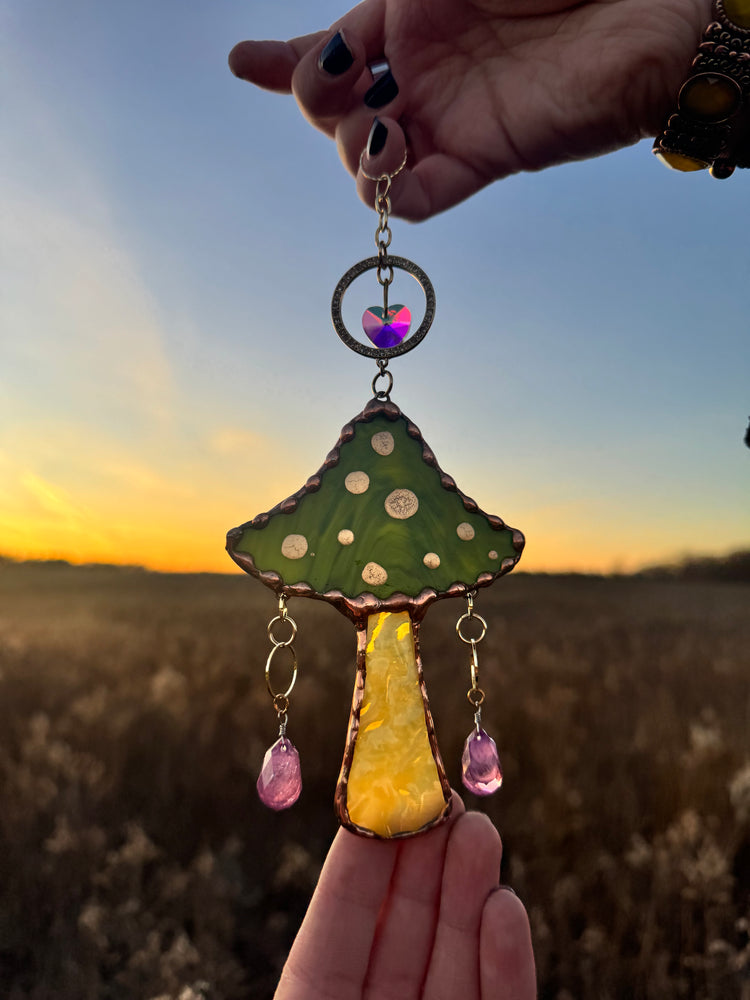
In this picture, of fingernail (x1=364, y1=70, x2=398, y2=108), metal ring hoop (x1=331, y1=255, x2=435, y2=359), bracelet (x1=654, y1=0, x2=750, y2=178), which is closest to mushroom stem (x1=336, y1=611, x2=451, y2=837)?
metal ring hoop (x1=331, y1=255, x2=435, y2=359)

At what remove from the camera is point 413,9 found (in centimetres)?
211

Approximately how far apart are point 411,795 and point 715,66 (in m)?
2.36

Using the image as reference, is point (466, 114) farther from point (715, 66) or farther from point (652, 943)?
point (652, 943)

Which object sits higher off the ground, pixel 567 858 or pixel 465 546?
pixel 465 546

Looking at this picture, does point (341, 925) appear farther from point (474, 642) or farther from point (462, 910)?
point (474, 642)

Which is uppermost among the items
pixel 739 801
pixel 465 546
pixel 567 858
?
pixel 465 546

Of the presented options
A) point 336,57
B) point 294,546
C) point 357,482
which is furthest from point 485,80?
point 294,546

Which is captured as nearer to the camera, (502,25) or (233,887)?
(502,25)

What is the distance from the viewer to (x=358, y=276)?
6.33 feet

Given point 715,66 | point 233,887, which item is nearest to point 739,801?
point 233,887

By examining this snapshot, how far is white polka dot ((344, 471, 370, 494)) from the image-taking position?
1.82m

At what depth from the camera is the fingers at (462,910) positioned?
1.69 metres

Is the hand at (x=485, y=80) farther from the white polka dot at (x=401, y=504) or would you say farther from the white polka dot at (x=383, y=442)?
the white polka dot at (x=401, y=504)

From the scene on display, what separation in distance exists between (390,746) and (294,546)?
0.61m
